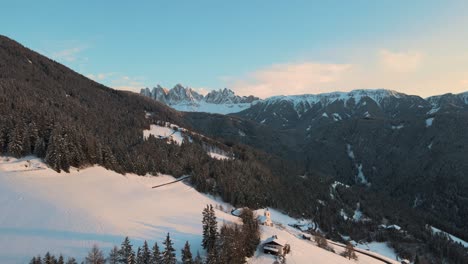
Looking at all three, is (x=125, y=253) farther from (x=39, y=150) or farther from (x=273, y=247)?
(x=39, y=150)

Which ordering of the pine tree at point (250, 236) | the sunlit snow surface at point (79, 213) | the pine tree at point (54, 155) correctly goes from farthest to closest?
the pine tree at point (54, 155), the pine tree at point (250, 236), the sunlit snow surface at point (79, 213)

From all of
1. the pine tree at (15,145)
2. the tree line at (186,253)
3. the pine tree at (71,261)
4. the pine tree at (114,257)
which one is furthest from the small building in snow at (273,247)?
the pine tree at (15,145)

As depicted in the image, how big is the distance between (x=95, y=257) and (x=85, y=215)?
17.4 m

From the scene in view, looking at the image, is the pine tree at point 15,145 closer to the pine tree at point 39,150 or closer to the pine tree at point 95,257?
the pine tree at point 39,150

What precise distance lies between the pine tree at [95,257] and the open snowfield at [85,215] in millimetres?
2923

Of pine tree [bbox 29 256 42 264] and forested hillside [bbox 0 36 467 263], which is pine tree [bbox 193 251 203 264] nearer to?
pine tree [bbox 29 256 42 264]

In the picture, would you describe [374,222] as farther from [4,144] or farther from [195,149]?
[4,144]

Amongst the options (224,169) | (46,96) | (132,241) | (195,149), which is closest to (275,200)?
(224,169)

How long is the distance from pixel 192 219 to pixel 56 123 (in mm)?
49008

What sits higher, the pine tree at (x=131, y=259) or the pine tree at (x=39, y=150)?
the pine tree at (x=39, y=150)

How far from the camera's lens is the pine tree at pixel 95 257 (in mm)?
45406

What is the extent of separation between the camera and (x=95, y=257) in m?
45.7

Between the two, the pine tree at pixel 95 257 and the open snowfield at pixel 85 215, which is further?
the open snowfield at pixel 85 215

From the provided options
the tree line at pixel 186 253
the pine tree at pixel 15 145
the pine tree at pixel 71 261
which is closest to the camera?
the pine tree at pixel 71 261
